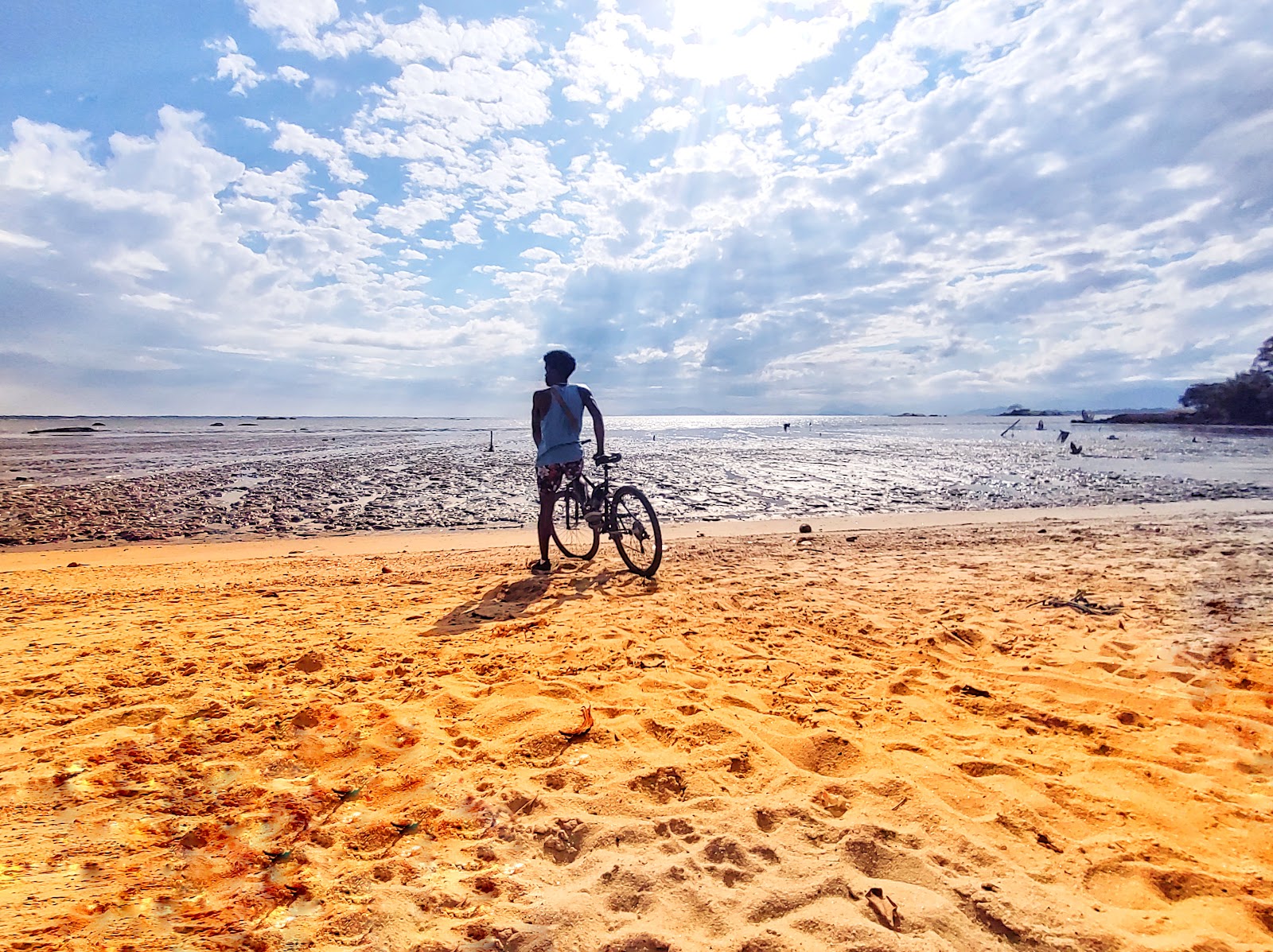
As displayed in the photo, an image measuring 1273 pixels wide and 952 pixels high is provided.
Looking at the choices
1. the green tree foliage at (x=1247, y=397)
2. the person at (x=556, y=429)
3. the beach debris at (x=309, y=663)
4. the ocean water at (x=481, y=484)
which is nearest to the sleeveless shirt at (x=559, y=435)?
the person at (x=556, y=429)

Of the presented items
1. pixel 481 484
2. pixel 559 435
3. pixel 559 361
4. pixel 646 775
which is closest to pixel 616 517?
pixel 559 435

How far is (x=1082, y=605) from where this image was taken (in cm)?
550

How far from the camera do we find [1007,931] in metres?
1.91

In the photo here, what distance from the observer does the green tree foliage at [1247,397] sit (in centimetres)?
4197

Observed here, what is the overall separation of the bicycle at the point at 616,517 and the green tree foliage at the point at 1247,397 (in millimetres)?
57481

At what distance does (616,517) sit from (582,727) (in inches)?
169

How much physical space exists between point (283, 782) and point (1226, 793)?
450 cm

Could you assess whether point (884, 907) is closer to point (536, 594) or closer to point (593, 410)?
point (536, 594)

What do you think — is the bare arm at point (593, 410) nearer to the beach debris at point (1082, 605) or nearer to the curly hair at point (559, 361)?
the curly hair at point (559, 361)

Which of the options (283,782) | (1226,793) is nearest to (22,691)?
(283,782)

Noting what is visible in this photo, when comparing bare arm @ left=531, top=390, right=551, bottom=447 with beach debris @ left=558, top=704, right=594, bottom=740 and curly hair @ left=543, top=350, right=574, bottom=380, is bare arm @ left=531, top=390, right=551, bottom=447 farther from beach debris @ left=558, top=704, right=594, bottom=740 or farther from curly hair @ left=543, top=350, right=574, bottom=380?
beach debris @ left=558, top=704, right=594, bottom=740

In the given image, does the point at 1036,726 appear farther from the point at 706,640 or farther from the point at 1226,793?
the point at 706,640

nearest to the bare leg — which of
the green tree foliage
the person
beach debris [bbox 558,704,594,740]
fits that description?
the person

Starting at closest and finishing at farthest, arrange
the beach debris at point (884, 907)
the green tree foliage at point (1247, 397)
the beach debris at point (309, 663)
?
1. the beach debris at point (884, 907)
2. the beach debris at point (309, 663)
3. the green tree foliage at point (1247, 397)
